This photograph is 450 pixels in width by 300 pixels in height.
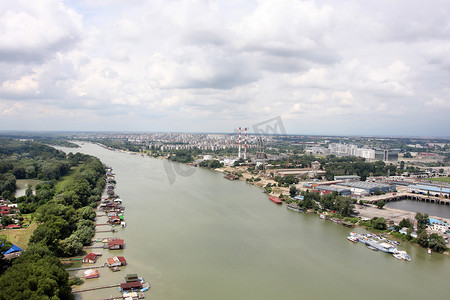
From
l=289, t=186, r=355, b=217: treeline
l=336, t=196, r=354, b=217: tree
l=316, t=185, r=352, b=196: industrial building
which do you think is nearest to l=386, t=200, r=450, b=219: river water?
l=316, t=185, r=352, b=196: industrial building

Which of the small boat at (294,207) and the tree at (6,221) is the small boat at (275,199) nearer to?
the small boat at (294,207)

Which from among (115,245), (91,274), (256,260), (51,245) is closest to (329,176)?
(256,260)

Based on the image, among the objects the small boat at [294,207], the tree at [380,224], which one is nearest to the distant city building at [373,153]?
the small boat at [294,207]

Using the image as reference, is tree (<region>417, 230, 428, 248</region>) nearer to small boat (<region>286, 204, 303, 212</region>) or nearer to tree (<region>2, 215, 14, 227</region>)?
small boat (<region>286, 204, 303, 212</region>)

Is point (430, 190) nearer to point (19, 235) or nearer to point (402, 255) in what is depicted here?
point (402, 255)

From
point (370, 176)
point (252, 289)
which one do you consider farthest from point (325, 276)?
point (370, 176)
